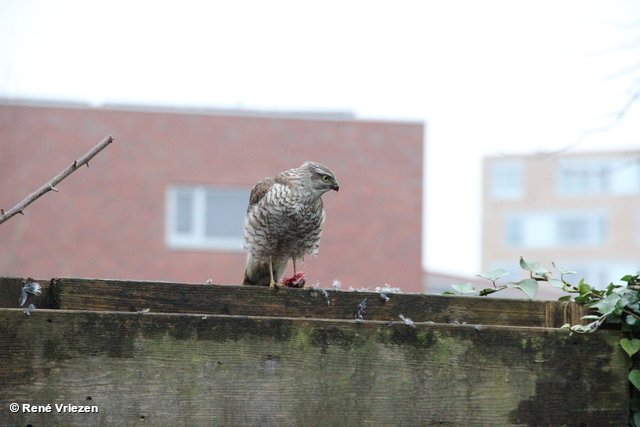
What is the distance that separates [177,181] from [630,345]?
670 inches

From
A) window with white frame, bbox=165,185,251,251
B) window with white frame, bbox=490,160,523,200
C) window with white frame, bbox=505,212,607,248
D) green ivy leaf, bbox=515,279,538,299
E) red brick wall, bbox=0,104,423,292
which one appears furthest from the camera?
window with white frame, bbox=490,160,523,200

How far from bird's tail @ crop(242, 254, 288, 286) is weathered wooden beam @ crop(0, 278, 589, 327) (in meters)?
2.36

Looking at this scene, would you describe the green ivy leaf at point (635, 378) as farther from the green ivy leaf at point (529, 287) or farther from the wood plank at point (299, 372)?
the green ivy leaf at point (529, 287)

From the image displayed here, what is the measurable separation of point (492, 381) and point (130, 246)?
17148 millimetres

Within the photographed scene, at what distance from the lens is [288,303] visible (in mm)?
2330

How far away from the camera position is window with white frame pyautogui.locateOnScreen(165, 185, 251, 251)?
1862 centimetres

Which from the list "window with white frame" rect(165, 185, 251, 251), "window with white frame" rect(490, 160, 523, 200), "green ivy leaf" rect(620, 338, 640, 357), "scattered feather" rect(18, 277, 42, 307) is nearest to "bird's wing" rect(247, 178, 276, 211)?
"scattered feather" rect(18, 277, 42, 307)

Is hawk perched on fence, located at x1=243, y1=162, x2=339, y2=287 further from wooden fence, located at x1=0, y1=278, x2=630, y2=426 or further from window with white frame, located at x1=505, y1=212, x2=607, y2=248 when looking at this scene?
window with white frame, located at x1=505, y1=212, x2=607, y2=248

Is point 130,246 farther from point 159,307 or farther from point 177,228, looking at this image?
point 159,307

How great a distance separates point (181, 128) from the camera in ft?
61.2

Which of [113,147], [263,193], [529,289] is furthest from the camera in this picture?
[113,147]

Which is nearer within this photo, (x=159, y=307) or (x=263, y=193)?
(x=159, y=307)

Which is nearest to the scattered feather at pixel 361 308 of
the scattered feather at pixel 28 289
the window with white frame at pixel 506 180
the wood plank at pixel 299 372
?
the wood plank at pixel 299 372

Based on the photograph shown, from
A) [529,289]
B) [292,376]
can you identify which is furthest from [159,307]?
[529,289]
